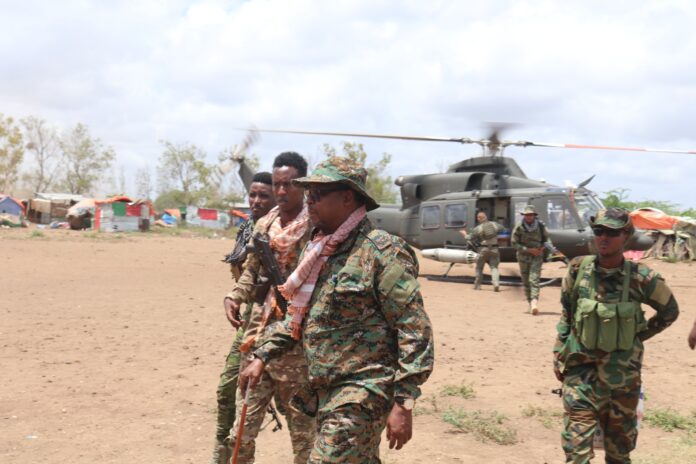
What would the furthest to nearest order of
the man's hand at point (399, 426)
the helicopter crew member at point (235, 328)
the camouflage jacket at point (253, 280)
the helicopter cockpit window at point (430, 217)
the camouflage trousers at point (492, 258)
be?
the helicopter cockpit window at point (430, 217) → the camouflage trousers at point (492, 258) → the helicopter crew member at point (235, 328) → the camouflage jacket at point (253, 280) → the man's hand at point (399, 426)

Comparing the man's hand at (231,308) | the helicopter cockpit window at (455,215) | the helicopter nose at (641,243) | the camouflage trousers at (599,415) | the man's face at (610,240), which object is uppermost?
the man's face at (610,240)

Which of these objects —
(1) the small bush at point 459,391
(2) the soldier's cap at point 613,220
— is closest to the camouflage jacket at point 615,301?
(2) the soldier's cap at point 613,220

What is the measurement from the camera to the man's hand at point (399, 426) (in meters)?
2.60

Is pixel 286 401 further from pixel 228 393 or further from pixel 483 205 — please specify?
pixel 483 205

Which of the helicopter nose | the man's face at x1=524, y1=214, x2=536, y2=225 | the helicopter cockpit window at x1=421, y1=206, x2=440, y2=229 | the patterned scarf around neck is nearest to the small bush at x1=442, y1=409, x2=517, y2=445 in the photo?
the patterned scarf around neck

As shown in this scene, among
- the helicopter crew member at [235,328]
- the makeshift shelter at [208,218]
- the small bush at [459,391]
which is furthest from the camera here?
the makeshift shelter at [208,218]

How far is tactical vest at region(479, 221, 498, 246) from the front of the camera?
14727 millimetres

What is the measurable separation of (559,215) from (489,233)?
1.76 metres

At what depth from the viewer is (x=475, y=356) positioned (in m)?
8.09

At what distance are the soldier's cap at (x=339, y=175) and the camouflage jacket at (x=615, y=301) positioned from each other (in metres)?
1.59

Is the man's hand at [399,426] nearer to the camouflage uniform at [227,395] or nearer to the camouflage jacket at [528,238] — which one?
the camouflage uniform at [227,395]


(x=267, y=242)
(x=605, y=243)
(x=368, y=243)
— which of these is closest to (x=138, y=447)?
(x=267, y=242)

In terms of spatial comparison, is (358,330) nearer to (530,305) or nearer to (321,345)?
(321,345)

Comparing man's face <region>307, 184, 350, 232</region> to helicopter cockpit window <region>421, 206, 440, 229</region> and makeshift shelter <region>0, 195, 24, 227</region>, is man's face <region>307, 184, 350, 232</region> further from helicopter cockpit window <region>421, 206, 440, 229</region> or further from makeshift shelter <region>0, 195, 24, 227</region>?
makeshift shelter <region>0, 195, 24, 227</region>
